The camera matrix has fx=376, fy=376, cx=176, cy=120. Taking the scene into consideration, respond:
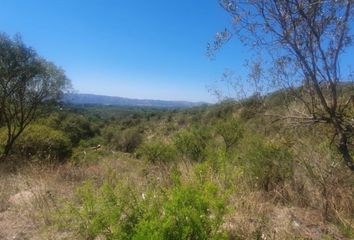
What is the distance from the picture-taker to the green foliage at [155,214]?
3.34 meters

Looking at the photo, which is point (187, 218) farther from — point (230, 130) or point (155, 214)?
point (230, 130)

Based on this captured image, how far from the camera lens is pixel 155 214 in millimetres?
3553

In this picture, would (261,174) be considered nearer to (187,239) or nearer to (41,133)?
(187,239)

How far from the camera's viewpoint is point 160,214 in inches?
146

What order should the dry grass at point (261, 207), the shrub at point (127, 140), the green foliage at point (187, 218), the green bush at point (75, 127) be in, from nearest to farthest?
1. the green foliage at point (187, 218)
2. the dry grass at point (261, 207)
3. the green bush at point (75, 127)
4. the shrub at point (127, 140)

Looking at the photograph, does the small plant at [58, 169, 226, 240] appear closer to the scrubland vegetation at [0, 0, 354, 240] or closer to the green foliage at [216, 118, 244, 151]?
the scrubland vegetation at [0, 0, 354, 240]

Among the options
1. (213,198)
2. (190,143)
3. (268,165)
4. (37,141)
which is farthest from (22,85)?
(213,198)

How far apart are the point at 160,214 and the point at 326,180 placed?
2672 millimetres

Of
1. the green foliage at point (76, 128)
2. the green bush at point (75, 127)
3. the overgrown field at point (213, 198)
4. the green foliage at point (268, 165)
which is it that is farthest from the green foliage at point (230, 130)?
the green foliage at point (76, 128)

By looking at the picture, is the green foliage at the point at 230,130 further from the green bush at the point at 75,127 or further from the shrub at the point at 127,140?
the shrub at the point at 127,140

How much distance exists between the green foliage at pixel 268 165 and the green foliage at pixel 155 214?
2377 millimetres

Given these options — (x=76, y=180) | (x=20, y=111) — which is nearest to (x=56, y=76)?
(x=20, y=111)

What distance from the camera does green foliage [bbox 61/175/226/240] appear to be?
3342 millimetres

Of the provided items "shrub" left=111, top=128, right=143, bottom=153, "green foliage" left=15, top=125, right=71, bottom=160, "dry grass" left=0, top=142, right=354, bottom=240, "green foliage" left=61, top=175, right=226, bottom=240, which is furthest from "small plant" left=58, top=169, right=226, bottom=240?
"shrub" left=111, top=128, right=143, bottom=153
